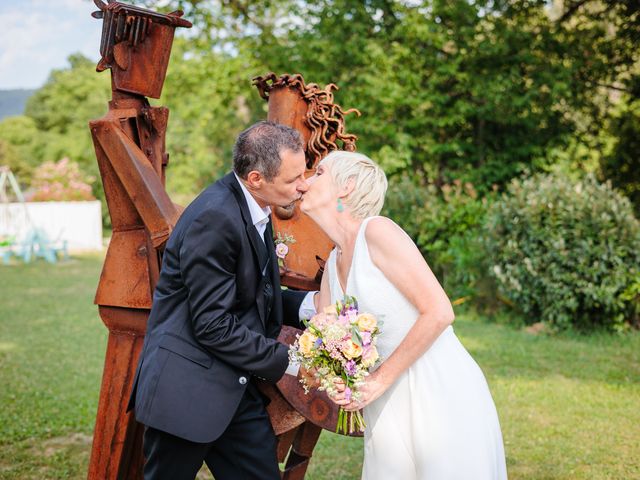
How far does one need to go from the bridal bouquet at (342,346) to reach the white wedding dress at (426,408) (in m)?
0.10

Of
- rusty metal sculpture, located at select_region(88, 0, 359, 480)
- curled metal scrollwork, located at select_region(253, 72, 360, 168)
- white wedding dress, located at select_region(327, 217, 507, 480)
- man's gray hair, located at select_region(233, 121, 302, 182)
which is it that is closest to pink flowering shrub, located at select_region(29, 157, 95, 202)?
rusty metal sculpture, located at select_region(88, 0, 359, 480)

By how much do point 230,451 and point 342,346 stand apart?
30.1 inches

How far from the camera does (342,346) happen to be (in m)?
2.72

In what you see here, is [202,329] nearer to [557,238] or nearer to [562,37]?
[557,238]

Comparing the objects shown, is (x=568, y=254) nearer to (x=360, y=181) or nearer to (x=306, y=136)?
(x=306, y=136)

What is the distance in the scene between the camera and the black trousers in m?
3.00

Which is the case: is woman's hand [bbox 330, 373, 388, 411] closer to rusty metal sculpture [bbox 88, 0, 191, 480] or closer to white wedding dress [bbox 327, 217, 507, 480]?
white wedding dress [bbox 327, 217, 507, 480]

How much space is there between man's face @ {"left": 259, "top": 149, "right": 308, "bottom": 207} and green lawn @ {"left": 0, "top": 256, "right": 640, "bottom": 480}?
118 inches

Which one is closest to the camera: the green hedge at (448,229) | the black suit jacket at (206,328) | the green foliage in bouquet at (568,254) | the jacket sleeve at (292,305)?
the black suit jacket at (206,328)

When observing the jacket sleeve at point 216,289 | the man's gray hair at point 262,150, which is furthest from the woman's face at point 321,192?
the jacket sleeve at point 216,289

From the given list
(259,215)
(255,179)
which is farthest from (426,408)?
(255,179)

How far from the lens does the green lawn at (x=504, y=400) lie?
5.61 meters

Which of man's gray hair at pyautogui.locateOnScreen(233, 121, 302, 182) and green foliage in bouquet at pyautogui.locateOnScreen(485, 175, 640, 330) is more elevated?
man's gray hair at pyautogui.locateOnScreen(233, 121, 302, 182)

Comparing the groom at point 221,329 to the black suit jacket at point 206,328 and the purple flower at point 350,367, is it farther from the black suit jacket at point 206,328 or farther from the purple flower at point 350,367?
the purple flower at point 350,367
